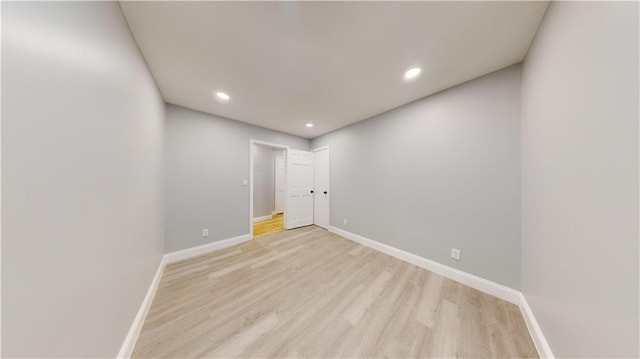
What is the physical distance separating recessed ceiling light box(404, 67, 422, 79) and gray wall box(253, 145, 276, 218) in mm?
3763

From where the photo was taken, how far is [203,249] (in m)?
2.62

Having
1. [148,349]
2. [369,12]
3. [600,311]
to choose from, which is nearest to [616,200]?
[600,311]

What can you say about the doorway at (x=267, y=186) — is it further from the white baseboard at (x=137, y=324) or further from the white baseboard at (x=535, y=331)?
the white baseboard at (x=535, y=331)

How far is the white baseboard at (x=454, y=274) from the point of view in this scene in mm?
1626

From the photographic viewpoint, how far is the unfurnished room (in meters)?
0.62

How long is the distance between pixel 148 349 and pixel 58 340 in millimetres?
779

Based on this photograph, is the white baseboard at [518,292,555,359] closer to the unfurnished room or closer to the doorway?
the unfurnished room

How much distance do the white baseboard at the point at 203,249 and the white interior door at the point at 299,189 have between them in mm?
967

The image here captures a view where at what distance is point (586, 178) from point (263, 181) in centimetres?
481

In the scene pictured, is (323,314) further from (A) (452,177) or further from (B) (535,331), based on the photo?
(A) (452,177)

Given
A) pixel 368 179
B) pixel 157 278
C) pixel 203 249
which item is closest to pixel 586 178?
pixel 368 179

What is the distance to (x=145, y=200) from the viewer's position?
5.08 ft

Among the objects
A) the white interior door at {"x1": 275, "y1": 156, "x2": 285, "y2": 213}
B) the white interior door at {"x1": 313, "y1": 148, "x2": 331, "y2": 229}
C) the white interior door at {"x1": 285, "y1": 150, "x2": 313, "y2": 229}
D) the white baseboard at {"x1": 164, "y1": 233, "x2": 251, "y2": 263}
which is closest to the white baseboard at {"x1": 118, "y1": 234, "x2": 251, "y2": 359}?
the white baseboard at {"x1": 164, "y1": 233, "x2": 251, "y2": 263}

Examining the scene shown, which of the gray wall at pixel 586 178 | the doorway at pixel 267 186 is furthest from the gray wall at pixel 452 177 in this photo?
the doorway at pixel 267 186
